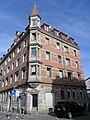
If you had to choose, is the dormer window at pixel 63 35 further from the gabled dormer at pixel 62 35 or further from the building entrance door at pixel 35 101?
the building entrance door at pixel 35 101

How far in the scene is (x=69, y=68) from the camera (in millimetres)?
26812

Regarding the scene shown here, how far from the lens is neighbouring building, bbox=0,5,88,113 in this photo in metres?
20.4

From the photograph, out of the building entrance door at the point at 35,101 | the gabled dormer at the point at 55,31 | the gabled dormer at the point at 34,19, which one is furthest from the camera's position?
the gabled dormer at the point at 55,31

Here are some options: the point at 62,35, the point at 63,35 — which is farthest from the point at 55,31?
the point at 63,35

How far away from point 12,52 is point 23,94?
520 inches

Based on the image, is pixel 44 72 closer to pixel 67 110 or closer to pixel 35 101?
pixel 35 101

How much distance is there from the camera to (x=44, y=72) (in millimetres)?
21984

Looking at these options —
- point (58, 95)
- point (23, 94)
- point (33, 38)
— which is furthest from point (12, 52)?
point (58, 95)

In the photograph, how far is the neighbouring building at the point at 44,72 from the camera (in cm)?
2041

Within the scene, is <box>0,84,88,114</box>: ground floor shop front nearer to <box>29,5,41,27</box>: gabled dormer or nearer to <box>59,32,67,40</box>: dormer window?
<box>59,32,67,40</box>: dormer window

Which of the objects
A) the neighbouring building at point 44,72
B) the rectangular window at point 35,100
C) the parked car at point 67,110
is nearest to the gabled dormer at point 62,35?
the neighbouring building at point 44,72

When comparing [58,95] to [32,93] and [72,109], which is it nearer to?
[32,93]

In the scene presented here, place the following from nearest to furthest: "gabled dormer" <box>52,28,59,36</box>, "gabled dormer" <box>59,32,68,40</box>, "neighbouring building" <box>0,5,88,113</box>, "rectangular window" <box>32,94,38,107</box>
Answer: "rectangular window" <box>32,94,38,107</box>, "neighbouring building" <box>0,5,88,113</box>, "gabled dormer" <box>52,28,59,36</box>, "gabled dormer" <box>59,32,68,40</box>

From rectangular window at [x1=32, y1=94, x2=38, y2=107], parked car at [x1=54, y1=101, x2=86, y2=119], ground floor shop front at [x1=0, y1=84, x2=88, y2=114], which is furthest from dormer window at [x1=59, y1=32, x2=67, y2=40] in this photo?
parked car at [x1=54, y1=101, x2=86, y2=119]
